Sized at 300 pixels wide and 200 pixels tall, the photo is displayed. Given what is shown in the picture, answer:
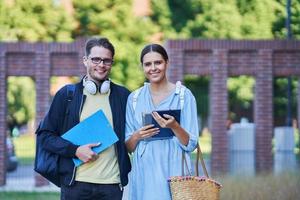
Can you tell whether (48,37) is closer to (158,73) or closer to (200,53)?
(200,53)

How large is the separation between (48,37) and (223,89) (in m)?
19.2

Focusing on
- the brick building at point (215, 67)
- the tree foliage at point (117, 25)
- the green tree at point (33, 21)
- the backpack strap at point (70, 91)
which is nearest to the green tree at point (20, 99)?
the green tree at point (33, 21)

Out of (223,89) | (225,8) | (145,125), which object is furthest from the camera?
(225,8)

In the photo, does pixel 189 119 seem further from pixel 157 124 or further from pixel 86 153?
pixel 86 153

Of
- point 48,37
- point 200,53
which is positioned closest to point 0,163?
point 200,53

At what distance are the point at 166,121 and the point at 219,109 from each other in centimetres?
1240

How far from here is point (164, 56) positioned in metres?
4.53

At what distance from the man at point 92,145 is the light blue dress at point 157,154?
0.09 metres

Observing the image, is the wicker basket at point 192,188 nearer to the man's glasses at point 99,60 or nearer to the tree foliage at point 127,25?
the man's glasses at point 99,60

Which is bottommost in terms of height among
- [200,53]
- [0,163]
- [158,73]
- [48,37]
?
[0,163]

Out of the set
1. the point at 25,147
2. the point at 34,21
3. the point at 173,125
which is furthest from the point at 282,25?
the point at 173,125

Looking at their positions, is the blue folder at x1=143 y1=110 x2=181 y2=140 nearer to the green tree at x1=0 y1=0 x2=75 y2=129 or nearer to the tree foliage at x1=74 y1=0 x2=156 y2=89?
the tree foliage at x1=74 y1=0 x2=156 y2=89

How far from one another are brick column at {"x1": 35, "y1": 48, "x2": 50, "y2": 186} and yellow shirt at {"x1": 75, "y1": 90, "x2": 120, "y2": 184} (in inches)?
495

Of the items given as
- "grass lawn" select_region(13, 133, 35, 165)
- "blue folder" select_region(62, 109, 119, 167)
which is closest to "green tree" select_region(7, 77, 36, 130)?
"grass lawn" select_region(13, 133, 35, 165)
